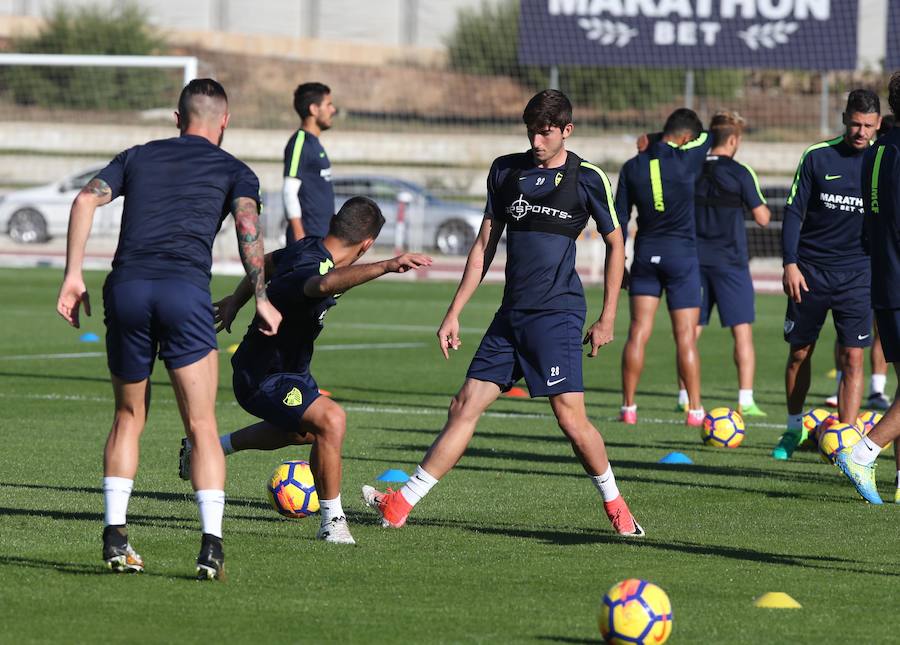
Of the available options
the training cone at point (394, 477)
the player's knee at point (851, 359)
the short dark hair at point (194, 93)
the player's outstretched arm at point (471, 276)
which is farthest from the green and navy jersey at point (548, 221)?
the player's knee at point (851, 359)

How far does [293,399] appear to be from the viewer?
7.53 m

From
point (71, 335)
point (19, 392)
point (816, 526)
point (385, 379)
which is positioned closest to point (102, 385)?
point (19, 392)

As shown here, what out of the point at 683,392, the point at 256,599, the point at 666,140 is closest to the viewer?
the point at 256,599

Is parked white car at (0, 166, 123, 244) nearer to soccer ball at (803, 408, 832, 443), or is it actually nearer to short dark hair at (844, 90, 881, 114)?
soccer ball at (803, 408, 832, 443)

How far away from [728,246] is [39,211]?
1054 inches

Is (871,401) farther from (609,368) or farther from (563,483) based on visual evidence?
(563,483)

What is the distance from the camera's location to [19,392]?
44.3ft

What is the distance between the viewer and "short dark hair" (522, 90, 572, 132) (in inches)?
301

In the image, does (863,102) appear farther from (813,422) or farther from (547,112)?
(547,112)

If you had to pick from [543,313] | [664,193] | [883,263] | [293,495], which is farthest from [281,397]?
[664,193]

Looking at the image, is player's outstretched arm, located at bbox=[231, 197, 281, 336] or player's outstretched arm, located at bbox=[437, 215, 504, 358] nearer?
player's outstretched arm, located at bbox=[231, 197, 281, 336]

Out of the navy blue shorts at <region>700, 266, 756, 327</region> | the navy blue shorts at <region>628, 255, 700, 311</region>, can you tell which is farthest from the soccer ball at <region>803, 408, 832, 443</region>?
the navy blue shorts at <region>700, 266, 756, 327</region>

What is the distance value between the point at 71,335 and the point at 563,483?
1051 cm

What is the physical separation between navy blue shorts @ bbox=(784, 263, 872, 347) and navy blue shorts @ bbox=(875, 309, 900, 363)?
227 cm
